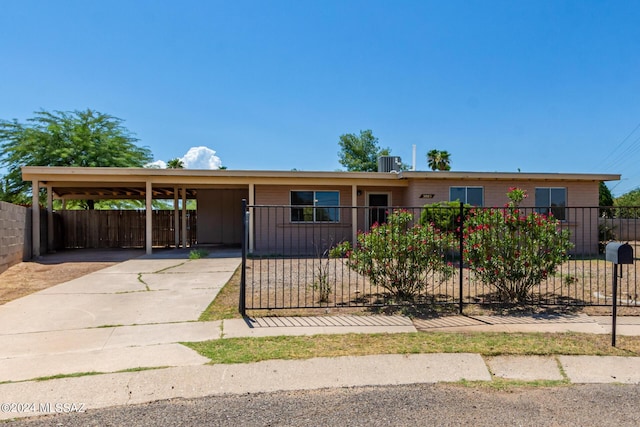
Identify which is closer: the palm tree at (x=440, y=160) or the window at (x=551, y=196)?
the window at (x=551, y=196)

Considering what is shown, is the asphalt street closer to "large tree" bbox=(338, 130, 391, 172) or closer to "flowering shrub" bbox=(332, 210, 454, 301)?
"flowering shrub" bbox=(332, 210, 454, 301)

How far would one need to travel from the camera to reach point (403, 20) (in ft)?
42.5

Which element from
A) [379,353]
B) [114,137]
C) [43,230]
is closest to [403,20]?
[379,353]

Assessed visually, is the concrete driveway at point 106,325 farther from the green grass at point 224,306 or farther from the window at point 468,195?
the window at point 468,195

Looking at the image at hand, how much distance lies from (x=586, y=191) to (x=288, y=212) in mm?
11757

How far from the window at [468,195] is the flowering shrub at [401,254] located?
28.4ft

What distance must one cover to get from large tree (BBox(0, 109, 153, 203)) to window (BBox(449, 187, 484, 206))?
17.9 metres

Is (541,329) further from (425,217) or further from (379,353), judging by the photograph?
(425,217)

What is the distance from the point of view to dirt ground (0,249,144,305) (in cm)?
807

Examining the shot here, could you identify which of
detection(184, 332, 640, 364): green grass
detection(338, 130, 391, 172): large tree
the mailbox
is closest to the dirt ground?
detection(184, 332, 640, 364): green grass

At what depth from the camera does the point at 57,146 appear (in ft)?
68.3

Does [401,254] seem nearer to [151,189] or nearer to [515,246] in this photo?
[515,246]

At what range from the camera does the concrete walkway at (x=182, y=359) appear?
349cm

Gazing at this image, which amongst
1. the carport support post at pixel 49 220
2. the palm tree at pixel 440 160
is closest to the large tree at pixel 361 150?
the palm tree at pixel 440 160
